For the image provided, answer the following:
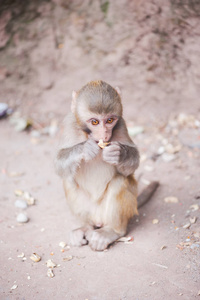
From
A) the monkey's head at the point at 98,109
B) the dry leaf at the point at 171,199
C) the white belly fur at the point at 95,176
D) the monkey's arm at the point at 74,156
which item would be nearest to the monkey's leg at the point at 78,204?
the white belly fur at the point at 95,176

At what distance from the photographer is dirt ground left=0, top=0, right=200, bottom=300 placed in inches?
151

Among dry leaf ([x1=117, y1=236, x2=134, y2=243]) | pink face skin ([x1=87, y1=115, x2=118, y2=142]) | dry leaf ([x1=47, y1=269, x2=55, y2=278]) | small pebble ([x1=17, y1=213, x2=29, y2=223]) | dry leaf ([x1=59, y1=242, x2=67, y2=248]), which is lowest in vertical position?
small pebble ([x1=17, y1=213, x2=29, y2=223])

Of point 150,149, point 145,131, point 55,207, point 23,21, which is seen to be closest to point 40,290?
point 55,207

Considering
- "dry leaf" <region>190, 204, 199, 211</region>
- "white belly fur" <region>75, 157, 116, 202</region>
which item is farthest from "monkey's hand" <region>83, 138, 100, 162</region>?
"dry leaf" <region>190, 204, 199, 211</region>

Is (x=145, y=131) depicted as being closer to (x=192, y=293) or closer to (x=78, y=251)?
(x=78, y=251)

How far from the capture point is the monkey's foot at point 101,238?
3.88 m

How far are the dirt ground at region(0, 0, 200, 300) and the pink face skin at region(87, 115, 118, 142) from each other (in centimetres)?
122

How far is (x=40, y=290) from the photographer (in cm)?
332

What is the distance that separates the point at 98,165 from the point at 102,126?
645mm

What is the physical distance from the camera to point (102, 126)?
137 inches

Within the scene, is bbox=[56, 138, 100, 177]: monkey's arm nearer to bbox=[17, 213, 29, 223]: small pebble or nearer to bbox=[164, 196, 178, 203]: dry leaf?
bbox=[17, 213, 29, 223]: small pebble

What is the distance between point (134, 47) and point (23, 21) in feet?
6.19

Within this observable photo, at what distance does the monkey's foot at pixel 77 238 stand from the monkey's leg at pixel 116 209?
0.06 meters

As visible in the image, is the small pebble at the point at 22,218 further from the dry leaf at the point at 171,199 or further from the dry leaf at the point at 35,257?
Result: the dry leaf at the point at 171,199
